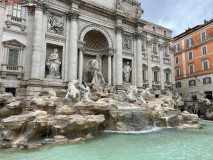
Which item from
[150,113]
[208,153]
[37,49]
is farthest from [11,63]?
[208,153]

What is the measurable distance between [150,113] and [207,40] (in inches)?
766

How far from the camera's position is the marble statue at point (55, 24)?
14.9m

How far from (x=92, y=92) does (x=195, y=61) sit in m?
19.8

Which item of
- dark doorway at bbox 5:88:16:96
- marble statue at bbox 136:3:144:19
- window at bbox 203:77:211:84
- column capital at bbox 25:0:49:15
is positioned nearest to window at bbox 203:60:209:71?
window at bbox 203:77:211:84

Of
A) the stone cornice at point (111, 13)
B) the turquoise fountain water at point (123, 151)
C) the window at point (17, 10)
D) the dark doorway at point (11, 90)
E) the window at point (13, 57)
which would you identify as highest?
the stone cornice at point (111, 13)

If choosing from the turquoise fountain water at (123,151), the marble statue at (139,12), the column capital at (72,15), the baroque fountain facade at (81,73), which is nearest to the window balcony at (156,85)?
the baroque fountain facade at (81,73)

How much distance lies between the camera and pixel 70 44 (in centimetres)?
1508

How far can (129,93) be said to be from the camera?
44.2 feet

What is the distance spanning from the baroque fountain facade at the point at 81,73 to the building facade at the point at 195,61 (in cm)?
445

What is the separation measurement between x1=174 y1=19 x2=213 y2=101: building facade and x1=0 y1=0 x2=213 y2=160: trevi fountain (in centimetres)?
406

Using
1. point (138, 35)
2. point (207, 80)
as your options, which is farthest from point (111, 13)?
point (207, 80)

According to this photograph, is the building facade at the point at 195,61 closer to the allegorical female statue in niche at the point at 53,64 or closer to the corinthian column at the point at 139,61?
the corinthian column at the point at 139,61

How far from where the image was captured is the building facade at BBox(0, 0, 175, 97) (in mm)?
13070

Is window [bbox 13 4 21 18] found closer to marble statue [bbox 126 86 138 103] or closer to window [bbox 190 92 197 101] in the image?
marble statue [bbox 126 86 138 103]
